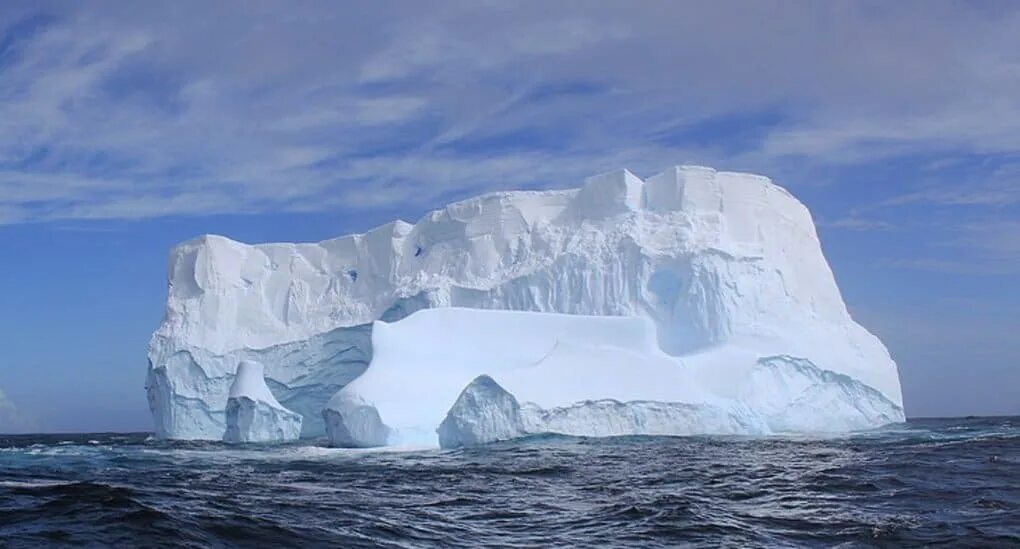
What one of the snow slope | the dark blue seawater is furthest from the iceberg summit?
the dark blue seawater

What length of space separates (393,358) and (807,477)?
38.4ft

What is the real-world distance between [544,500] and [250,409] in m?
17.7

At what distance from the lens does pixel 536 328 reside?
23094 mm

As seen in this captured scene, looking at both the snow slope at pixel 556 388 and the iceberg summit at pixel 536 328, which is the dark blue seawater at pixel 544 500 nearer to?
the snow slope at pixel 556 388

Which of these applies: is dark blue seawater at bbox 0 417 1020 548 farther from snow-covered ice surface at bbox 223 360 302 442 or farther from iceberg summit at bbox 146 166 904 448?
snow-covered ice surface at bbox 223 360 302 442

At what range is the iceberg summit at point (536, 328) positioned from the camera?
2095cm

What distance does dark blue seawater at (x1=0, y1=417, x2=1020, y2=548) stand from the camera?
25.0 feet

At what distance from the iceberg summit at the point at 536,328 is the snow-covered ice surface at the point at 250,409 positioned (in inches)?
2.0

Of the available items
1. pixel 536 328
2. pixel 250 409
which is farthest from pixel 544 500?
pixel 250 409

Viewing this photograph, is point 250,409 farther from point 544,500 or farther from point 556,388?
point 544,500

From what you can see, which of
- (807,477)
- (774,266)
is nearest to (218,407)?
(774,266)

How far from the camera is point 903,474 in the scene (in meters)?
12.2

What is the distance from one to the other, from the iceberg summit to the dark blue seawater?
3977 millimetres

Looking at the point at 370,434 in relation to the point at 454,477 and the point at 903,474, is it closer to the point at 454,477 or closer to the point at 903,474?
the point at 454,477
